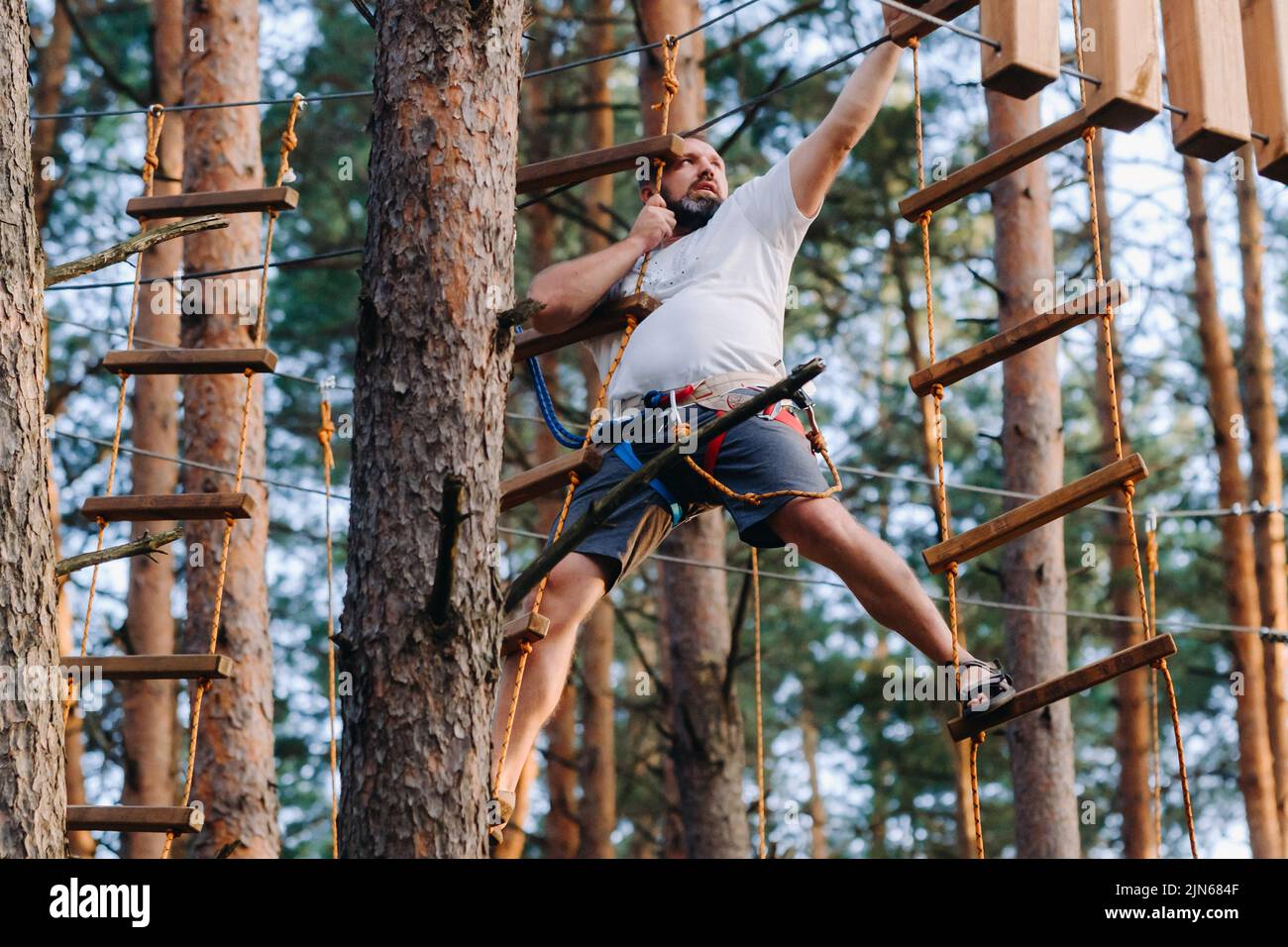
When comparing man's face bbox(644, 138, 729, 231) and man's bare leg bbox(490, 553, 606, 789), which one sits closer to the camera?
man's bare leg bbox(490, 553, 606, 789)

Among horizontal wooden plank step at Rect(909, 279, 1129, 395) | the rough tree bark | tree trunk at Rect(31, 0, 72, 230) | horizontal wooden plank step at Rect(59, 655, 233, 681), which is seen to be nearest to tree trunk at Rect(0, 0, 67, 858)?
horizontal wooden plank step at Rect(59, 655, 233, 681)

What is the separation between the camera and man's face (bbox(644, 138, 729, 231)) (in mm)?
4309

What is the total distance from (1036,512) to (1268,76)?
1.28 metres

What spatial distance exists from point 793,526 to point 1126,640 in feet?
22.0

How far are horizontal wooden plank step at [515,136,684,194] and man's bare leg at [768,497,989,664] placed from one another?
90 centimetres

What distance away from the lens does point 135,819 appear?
4055 millimetres

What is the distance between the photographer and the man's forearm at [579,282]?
3928mm

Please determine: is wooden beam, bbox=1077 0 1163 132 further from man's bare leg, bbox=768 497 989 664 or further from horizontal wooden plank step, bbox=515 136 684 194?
man's bare leg, bbox=768 497 989 664

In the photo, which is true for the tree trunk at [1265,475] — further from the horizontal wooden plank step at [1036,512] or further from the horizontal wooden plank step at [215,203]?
the horizontal wooden plank step at [215,203]

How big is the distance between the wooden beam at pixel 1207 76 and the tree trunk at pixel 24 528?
256cm

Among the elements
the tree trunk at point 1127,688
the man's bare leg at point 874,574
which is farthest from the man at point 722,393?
the tree trunk at point 1127,688

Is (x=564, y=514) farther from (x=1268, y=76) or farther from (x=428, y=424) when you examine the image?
(x=1268, y=76)

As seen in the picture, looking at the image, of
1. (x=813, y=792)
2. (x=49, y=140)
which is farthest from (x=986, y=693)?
(x=813, y=792)

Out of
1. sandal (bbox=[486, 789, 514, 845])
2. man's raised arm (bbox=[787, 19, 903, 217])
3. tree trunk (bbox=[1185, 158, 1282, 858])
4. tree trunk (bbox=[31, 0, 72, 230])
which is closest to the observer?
sandal (bbox=[486, 789, 514, 845])
